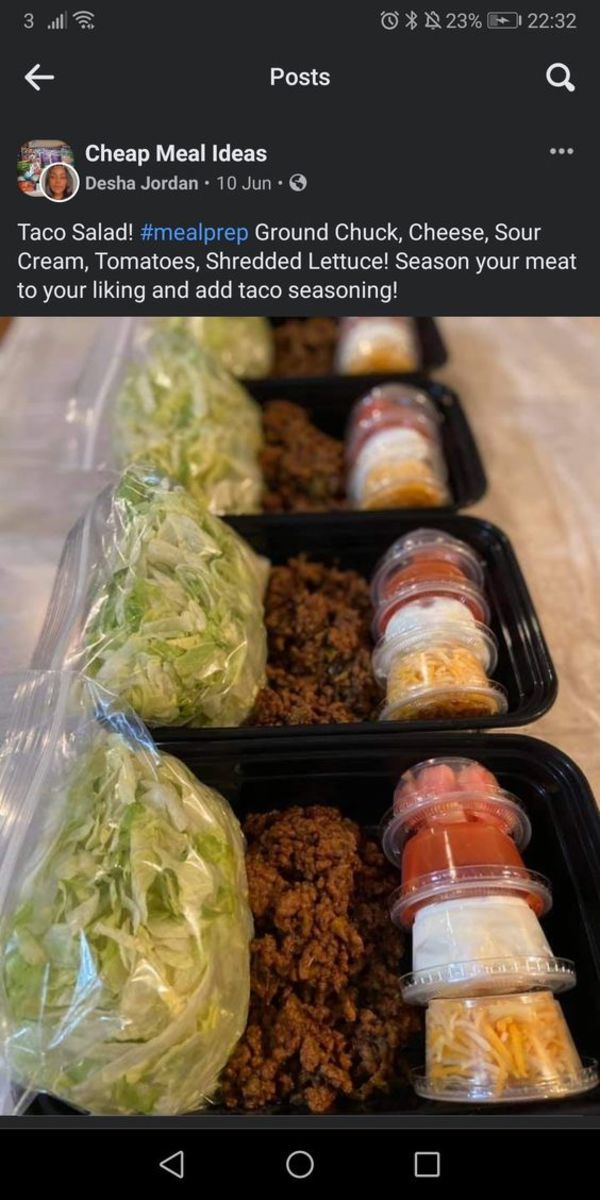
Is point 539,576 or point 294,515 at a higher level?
point 294,515

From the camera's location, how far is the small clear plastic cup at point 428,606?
1405 millimetres

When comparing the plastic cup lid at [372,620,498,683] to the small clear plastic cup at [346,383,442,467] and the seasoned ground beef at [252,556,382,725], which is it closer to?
the seasoned ground beef at [252,556,382,725]

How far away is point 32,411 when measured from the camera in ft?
6.91

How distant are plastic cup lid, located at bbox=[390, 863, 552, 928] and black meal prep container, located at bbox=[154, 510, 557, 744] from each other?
24cm

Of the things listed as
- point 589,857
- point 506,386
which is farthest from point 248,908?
point 506,386

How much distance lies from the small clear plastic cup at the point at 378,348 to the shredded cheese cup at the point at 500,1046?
1.56 metres

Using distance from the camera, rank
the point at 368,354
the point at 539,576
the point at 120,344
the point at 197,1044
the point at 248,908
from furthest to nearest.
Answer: the point at 368,354 < the point at 120,344 < the point at 539,576 < the point at 248,908 < the point at 197,1044

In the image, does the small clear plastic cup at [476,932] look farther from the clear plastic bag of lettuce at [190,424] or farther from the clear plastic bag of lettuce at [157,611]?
the clear plastic bag of lettuce at [190,424]

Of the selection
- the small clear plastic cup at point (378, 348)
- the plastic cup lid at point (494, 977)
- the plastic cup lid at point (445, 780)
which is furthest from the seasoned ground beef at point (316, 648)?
the small clear plastic cup at point (378, 348)

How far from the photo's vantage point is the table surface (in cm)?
145

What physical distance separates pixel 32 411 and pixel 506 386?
1196 mm
